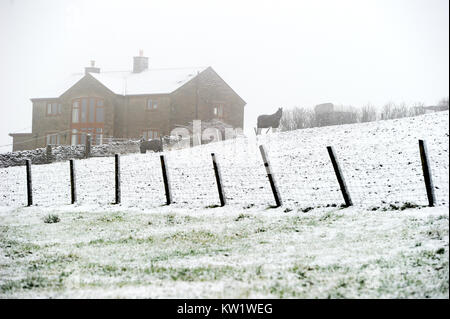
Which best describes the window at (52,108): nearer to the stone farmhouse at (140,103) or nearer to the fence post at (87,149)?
the stone farmhouse at (140,103)

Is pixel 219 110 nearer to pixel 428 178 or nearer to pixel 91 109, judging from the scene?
pixel 91 109

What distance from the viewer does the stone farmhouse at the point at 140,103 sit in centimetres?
3378

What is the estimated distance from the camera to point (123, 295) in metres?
5.01

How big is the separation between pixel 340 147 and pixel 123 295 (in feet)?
56.5

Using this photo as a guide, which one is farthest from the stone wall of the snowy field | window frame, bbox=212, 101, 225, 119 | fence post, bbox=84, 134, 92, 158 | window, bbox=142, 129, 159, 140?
window frame, bbox=212, 101, 225, 119

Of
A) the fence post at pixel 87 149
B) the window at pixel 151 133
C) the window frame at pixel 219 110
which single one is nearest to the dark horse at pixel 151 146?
the fence post at pixel 87 149

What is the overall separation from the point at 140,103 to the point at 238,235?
3039cm

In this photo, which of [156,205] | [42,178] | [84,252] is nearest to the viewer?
[84,252]

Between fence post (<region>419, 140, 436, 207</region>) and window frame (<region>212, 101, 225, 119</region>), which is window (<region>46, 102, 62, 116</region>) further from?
fence post (<region>419, 140, 436, 207</region>)

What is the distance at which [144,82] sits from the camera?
36469mm

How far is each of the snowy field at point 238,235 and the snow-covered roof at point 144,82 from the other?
17.6m
